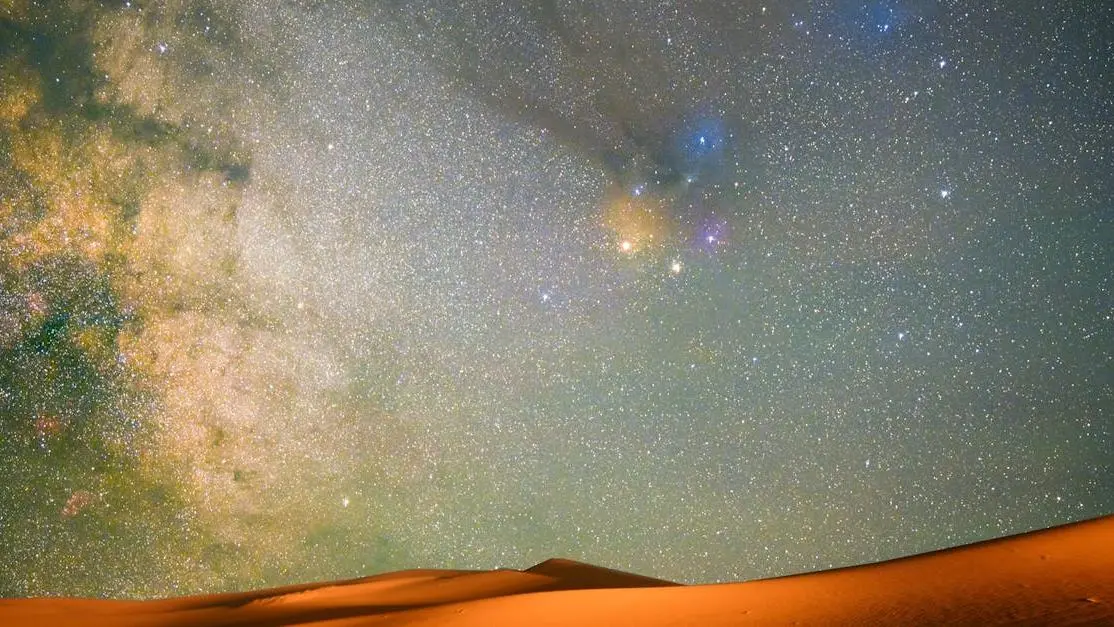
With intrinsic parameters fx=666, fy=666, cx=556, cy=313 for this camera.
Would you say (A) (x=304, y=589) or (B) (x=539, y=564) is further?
(B) (x=539, y=564)

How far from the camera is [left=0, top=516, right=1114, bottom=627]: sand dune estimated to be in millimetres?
2916

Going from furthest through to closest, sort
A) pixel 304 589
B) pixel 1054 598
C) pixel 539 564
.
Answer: pixel 539 564
pixel 304 589
pixel 1054 598

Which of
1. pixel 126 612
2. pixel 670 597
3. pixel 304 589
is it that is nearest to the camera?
pixel 670 597

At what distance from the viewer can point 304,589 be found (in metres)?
6.98

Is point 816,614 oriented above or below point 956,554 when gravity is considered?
below

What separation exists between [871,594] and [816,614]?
47 cm

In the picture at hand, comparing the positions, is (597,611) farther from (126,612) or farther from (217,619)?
(126,612)

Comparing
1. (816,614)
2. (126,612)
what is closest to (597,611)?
(816,614)

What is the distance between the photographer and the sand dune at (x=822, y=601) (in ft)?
9.57

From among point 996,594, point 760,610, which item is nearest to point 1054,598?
point 996,594

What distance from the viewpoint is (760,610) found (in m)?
3.50

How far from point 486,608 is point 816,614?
6.88 ft

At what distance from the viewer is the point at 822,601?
354 cm

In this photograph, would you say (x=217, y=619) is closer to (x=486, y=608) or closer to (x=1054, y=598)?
(x=486, y=608)
